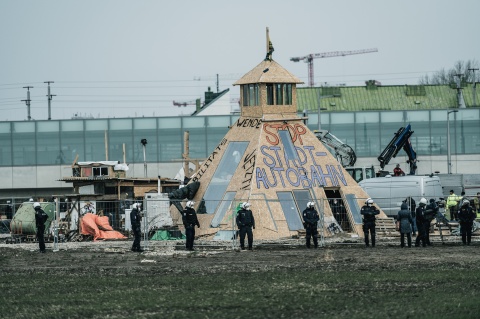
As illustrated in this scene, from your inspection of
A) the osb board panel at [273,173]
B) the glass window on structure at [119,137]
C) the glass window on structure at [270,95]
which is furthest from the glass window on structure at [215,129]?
the glass window on structure at [270,95]

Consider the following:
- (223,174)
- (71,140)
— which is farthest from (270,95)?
(71,140)

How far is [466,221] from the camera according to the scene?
44.9 meters

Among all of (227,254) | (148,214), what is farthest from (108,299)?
(148,214)

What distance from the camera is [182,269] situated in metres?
35.3

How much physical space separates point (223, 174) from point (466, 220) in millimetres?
10676

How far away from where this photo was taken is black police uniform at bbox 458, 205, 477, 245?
44.8 meters

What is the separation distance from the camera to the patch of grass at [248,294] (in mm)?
24547

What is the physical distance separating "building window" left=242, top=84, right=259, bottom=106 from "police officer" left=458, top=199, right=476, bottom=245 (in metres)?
10.4

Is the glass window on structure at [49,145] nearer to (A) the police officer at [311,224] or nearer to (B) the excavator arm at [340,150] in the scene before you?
(B) the excavator arm at [340,150]

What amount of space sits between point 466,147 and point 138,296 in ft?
217

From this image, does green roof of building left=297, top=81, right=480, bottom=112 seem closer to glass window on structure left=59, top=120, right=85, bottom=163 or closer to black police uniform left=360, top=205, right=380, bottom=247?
glass window on structure left=59, top=120, right=85, bottom=163

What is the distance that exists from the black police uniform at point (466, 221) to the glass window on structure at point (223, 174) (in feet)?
32.6

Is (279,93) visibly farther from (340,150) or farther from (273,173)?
(340,150)

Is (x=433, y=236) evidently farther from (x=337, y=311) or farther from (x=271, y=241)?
(x=337, y=311)
